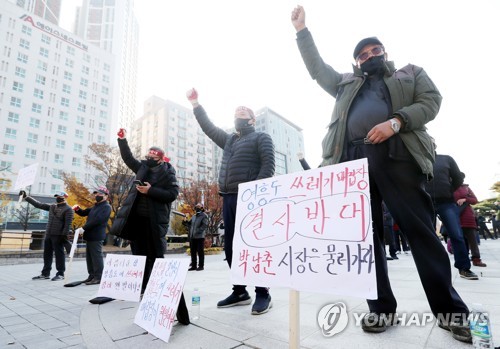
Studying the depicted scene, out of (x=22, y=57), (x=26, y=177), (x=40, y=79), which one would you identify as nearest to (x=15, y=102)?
(x=40, y=79)

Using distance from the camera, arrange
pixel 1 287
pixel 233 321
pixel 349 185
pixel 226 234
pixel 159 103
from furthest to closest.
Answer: pixel 159 103, pixel 1 287, pixel 226 234, pixel 233 321, pixel 349 185

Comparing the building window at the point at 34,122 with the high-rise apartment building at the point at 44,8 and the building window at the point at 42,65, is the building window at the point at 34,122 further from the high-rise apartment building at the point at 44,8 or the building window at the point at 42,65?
the high-rise apartment building at the point at 44,8

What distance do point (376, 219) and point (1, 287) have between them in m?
6.52

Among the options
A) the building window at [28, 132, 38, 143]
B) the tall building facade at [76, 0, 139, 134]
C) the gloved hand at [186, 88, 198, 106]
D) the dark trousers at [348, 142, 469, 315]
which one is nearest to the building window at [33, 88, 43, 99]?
the building window at [28, 132, 38, 143]

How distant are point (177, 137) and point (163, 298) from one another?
71.1m

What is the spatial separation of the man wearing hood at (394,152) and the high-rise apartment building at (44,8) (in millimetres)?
96162

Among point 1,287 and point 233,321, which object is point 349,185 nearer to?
point 233,321

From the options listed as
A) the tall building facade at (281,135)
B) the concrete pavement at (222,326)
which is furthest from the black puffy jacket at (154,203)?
the tall building facade at (281,135)

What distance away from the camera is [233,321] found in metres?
2.29

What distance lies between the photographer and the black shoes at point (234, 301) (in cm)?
285

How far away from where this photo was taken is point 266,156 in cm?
311

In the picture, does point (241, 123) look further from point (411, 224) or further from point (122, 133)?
point (411, 224)

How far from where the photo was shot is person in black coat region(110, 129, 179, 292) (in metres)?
3.21

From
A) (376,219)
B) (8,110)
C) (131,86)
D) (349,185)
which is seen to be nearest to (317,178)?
(349,185)
